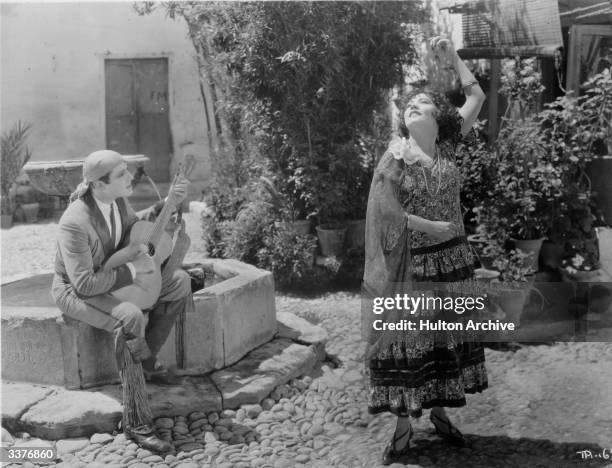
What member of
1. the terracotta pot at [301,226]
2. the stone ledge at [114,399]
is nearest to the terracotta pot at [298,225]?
the terracotta pot at [301,226]

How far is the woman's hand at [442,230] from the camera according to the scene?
3.88 meters

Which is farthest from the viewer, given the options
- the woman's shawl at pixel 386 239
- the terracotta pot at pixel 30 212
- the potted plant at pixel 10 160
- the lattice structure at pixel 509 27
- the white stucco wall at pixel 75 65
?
the white stucco wall at pixel 75 65

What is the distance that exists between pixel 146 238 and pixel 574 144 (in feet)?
13.1

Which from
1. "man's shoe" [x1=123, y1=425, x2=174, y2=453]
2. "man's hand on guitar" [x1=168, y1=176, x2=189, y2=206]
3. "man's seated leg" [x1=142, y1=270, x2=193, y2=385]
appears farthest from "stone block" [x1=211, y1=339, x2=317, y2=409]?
"man's hand on guitar" [x1=168, y1=176, x2=189, y2=206]

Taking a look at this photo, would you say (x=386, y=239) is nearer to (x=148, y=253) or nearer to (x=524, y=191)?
(x=148, y=253)

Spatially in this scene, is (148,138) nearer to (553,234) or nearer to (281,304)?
(281,304)

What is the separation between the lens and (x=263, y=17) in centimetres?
740

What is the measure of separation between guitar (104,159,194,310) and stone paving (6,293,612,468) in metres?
0.81

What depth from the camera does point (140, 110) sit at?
12.7 m

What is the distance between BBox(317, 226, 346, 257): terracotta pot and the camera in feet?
25.2

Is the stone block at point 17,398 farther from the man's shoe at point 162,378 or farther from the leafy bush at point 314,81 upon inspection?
the leafy bush at point 314,81

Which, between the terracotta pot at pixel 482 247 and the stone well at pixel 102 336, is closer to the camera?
the stone well at pixel 102 336

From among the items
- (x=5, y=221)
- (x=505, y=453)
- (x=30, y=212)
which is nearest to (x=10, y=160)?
(x=30, y=212)

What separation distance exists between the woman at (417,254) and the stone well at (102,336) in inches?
53.6
